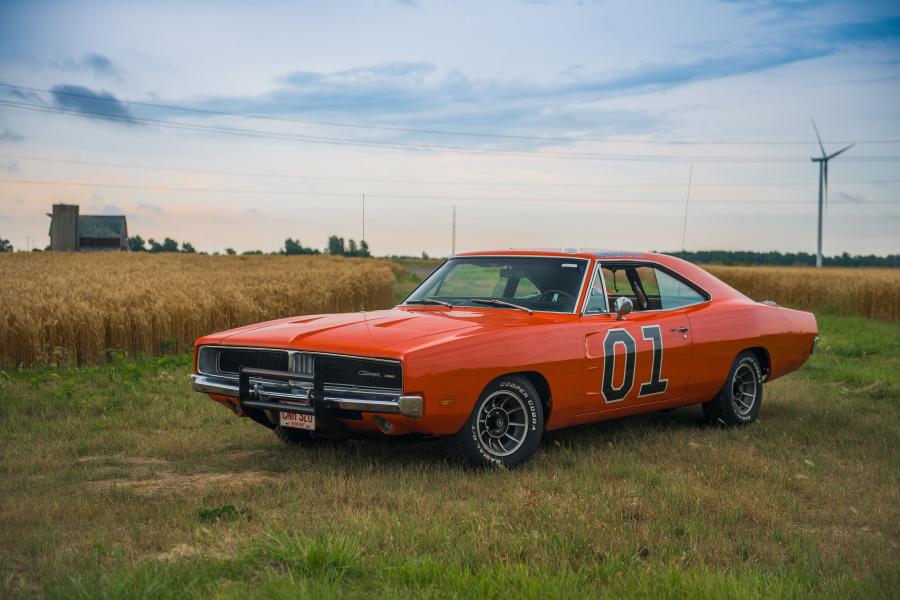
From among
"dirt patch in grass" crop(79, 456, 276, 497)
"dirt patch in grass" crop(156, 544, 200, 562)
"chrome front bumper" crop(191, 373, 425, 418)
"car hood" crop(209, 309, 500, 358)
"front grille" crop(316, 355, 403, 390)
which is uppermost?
"car hood" crop(209, 309, 500, 358)

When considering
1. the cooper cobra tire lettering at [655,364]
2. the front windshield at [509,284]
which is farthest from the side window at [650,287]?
the front windshield at [509,284]

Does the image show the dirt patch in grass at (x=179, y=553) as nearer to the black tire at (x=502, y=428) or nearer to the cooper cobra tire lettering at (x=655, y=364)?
the black tire at (x=502, y=428)

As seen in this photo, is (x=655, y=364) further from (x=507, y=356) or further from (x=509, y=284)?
(x=507, y=356)

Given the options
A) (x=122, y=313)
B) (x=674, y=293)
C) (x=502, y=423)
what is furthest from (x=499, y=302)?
(x=122, y=313)

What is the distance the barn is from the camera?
83.7 m

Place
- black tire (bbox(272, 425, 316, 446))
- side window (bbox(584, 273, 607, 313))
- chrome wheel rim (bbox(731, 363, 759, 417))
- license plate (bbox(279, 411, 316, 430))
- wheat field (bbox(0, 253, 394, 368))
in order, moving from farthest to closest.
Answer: wheat field (bbox(0, 253, 394, 368)), chrome wheel rim (bbox(731, 363, 759, 417)), black tire (bbox(272, 425, 316, 446)), side window (bbox(584, 273, 607, 313)), license plate (bbox(279, 411, 316, 430))

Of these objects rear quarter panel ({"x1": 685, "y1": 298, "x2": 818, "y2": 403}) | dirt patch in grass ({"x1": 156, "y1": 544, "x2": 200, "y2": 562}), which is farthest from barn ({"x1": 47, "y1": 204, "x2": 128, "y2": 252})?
dirt patch in grass ({"x1": 156, "y1": 544, "x2": 200, "y2": 562})

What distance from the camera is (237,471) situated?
257 inches

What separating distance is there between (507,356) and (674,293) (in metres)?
2.44

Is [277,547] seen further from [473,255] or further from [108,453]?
[473,255]

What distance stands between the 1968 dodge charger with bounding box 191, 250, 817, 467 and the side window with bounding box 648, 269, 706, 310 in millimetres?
12

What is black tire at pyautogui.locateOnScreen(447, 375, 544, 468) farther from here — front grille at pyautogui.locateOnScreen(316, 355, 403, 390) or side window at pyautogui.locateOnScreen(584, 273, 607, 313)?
side window at pyautogui.locateOnScreen(584, 273, 607, 313)

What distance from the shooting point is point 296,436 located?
7.39 meters

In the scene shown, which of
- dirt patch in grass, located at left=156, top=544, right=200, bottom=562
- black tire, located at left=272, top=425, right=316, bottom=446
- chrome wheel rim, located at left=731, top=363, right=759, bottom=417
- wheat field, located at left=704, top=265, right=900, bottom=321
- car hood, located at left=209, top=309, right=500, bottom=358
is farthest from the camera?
wheat field, located at left=704, top=265, right=900, bottom=321
